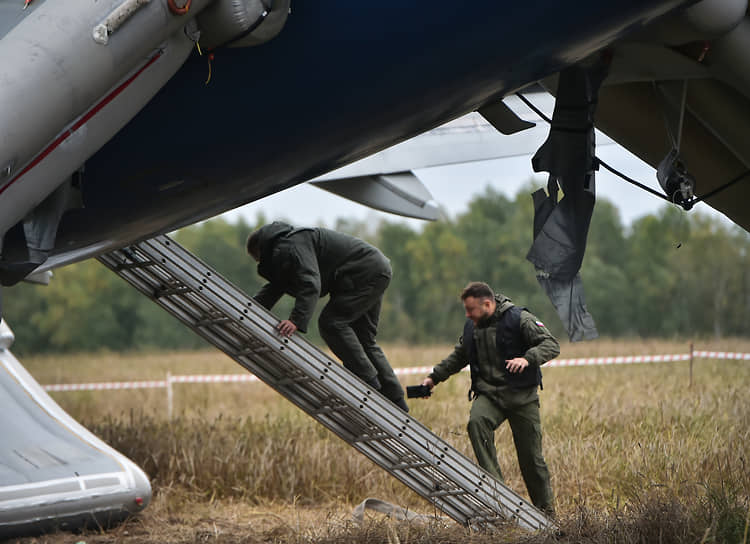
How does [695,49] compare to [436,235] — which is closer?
[695,49]

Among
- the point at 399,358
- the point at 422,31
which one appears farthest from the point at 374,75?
the point at 399,358

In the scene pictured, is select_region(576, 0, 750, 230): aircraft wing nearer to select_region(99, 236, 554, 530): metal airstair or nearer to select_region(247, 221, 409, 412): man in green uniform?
select_region(247, 221, 409, 412): man in green uniform

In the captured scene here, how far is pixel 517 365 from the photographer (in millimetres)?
6789

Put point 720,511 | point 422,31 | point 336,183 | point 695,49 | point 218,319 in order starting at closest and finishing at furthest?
point 422,31 → point 695,49 → point 720,511 → point 218,319 → point 336,183

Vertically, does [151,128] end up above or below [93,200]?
above

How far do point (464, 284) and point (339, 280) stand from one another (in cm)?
4357

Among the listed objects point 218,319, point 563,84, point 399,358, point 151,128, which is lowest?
point 399,358

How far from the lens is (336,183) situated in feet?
26.3

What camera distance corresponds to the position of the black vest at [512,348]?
7.11 m

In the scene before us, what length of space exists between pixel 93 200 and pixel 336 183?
380 centimetres

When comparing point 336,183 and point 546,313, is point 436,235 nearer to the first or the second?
point 546,313

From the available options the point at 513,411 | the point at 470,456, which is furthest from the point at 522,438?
the point at 470,456

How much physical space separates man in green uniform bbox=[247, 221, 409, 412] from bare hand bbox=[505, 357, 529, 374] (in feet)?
3.23

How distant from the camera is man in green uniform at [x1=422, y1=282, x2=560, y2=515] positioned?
711 cm
